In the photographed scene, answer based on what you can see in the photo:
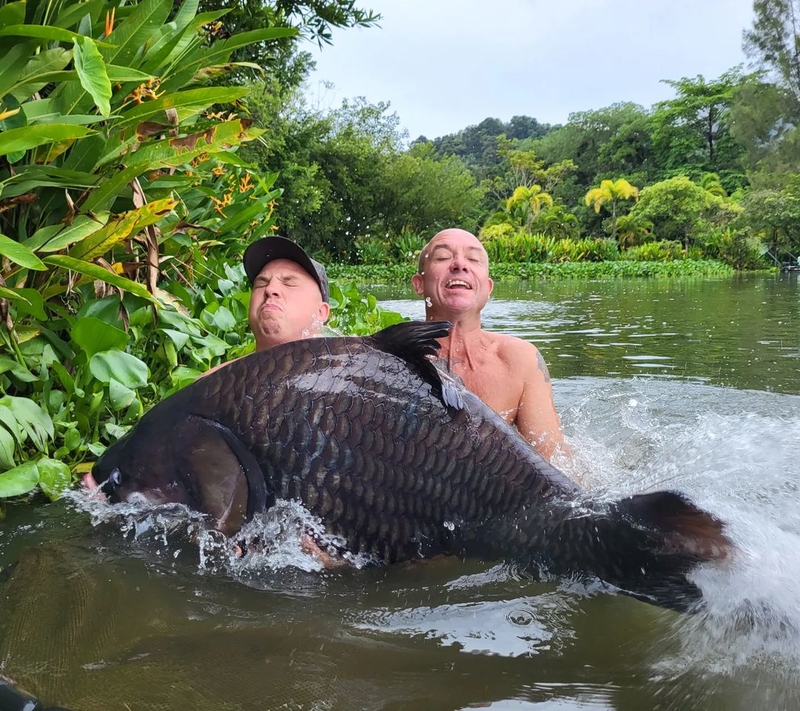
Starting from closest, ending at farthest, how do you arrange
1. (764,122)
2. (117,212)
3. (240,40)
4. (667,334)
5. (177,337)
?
1. (117,212)
2. (177,337)
3. (240,40)
4. (667,334)
5. (764,122)

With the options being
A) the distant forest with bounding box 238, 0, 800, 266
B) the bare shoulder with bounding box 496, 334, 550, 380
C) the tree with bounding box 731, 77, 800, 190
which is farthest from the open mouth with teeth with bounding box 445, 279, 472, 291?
the tree with bounding box 731, 77, 800, 190

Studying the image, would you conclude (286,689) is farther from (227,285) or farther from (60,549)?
(227,285)

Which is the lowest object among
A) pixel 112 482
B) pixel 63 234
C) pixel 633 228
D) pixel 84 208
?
pixel 112 482

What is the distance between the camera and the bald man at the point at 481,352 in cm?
330

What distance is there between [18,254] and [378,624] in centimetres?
186

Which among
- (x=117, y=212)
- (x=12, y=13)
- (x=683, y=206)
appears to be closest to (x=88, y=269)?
(x=117, y=212)

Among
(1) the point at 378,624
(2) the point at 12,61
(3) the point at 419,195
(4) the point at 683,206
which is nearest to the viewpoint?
(1) the point at 378,624

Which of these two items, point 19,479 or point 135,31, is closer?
point 19,479

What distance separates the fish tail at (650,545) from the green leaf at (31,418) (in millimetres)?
2174

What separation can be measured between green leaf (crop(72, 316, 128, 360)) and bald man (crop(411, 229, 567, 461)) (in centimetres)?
142

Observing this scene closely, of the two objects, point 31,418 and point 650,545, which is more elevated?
point 31,418

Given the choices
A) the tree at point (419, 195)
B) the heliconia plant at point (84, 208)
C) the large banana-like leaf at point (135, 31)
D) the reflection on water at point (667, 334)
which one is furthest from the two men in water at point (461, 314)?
the tree at point (419, 195)

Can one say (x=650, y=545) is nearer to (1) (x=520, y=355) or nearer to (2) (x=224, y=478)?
(2) (x=224, y=478)

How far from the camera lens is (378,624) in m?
2.11
